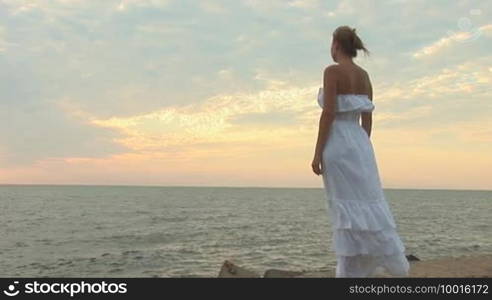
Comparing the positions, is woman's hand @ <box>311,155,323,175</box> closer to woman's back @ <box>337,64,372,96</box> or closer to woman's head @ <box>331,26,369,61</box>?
woman's back @ <box>337,64,372,96</box>

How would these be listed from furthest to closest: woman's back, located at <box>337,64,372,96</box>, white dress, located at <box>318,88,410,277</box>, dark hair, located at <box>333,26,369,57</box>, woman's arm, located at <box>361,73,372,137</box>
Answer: woman's arm, located at <box>361,73,372,137</box>, dark hair, located at <box>333,26,369,57</box>, woman's back, located at <box>337,64,372,96</box>, white dress, located at <box>318,88,410,277</box>

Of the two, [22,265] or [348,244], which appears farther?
[22,265]

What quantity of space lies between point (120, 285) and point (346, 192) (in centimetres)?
240

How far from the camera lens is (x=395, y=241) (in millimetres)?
4531

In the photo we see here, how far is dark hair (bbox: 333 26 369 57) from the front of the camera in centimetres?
471

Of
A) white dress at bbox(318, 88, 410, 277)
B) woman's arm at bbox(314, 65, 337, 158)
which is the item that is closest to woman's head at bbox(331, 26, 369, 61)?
woman's arm at bbox(314, 65, 337, 158)

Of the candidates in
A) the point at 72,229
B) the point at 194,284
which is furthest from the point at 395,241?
the point at 72,229

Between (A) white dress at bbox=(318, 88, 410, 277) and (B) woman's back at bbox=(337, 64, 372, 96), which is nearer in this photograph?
(A) white dress at bbox=(318, 88, 410, 277)

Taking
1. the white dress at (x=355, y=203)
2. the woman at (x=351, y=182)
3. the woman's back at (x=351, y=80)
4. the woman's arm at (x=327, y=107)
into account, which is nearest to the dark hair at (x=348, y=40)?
the woman at (x=351, y=182)

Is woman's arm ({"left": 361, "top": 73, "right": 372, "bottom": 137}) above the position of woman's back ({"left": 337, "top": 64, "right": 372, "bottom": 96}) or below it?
below

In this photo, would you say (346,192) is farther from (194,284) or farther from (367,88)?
(194,284)

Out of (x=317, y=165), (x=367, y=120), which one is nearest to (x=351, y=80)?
(x=367, y=120)

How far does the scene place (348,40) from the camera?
4.72m

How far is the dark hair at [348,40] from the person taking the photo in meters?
4.71
